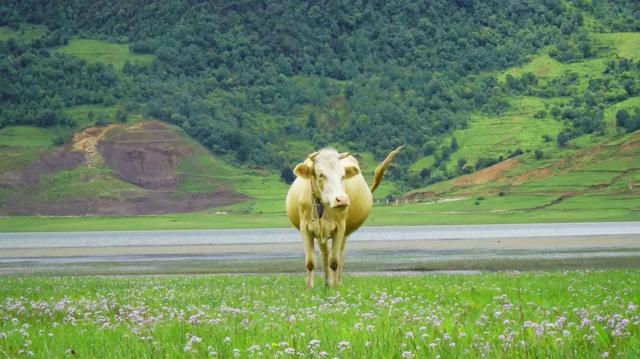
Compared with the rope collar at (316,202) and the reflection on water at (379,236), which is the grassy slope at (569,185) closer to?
the reflection on water at (379,236)

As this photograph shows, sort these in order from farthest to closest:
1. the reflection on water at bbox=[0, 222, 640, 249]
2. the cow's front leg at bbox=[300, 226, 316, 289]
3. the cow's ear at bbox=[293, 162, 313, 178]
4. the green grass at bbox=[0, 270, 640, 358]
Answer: the reflection on water at bbox=[0, 222, 640, 249] → the cow's front leg at bbox=[300, 226, 316, 289] → the cow's ear at bbox=[293, 162, 313, 178] → the green grass at bbox=[0, 270, 640, 358]

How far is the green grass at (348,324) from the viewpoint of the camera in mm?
9758

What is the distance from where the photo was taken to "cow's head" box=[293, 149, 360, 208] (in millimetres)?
21891

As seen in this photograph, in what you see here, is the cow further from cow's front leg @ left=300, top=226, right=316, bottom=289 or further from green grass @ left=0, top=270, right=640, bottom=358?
green grass @ left=0, top=270, right=640, bottom=358

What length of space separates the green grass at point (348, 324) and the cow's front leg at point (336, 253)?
156cm

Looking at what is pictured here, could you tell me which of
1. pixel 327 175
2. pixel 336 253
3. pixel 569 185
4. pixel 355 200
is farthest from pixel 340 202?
pixel 569 185

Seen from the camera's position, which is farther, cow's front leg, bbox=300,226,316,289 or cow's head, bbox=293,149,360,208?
cow's front leg, bbox=300,226,316,289

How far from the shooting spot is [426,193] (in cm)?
17300

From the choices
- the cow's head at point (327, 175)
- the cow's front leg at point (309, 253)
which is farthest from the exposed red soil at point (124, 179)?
the cow's head at point (327, 175)

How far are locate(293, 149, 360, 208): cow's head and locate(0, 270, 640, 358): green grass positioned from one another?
2003 millimetres

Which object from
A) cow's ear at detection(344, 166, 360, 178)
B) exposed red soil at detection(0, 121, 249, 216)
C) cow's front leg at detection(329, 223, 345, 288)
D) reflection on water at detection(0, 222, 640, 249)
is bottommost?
exposed red soil at detection(0, 121, 249, 216)

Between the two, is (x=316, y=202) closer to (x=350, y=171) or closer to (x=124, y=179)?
(x=350, y=171)

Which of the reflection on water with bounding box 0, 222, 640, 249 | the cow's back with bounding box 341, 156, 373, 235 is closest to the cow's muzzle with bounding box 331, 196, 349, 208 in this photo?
the cow's back with bounding box 341, 156, 373, 235

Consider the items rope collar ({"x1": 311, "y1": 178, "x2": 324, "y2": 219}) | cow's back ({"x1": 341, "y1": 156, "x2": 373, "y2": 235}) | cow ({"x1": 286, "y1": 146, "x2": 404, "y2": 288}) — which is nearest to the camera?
cow ({"x1": 286, "y1": 146, "x2": 404, "y2": 288})
